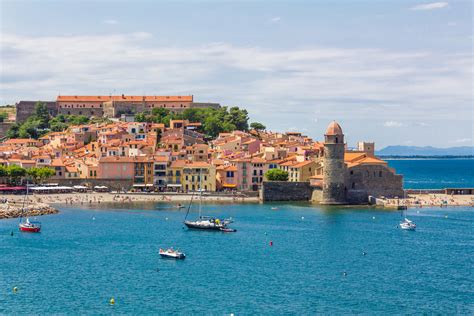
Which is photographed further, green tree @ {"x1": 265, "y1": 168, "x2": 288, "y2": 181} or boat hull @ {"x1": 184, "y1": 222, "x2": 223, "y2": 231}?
green tree @ {"x1": 265, "y1": 168, "x2": 288, "y2": 181}

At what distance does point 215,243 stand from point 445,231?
1803 cm

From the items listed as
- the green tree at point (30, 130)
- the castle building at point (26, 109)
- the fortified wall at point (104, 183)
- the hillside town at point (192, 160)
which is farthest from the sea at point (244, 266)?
the castle building at point (26, 109)

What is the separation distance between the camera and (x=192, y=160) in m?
96.9

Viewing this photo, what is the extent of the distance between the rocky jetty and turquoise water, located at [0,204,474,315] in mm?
2169

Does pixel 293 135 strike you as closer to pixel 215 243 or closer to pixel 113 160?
pixel 113 160

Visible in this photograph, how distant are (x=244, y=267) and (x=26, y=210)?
30213mm

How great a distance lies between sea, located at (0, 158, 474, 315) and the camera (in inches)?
1497

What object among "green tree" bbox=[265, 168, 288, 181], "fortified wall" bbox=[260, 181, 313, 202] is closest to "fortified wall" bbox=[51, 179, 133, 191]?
"green tree" bbox=[265, 168, 288, 181]

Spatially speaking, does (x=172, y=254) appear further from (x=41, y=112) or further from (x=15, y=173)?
(x=41, y=112)

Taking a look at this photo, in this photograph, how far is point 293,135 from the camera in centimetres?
13038

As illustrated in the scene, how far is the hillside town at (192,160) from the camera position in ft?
268

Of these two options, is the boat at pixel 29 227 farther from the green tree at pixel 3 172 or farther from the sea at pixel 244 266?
the green tree at pixel 3 172

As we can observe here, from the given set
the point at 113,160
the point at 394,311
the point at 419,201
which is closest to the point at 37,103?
the point at 113,160

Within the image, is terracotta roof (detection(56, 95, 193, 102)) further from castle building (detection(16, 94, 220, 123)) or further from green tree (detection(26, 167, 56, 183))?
green tree (detection(26, 167, 56, 183))
